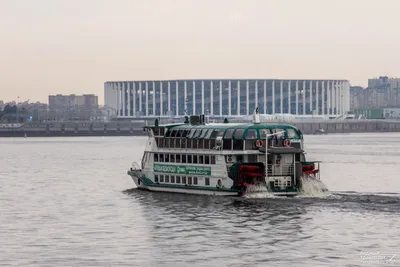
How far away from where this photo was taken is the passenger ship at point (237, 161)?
67.1m

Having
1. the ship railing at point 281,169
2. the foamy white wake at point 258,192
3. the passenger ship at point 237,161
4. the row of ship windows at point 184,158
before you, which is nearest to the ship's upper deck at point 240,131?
the passenger ship at point 237,161

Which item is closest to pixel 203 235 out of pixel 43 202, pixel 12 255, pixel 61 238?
pixel 61 238

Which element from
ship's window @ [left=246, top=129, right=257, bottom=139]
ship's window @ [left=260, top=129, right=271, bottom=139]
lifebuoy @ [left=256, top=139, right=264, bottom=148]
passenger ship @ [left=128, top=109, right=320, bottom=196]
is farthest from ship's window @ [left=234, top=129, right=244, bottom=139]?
ship's window @ [left=260, top=129, right=271, bottom=139]

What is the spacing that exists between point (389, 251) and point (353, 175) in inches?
1972

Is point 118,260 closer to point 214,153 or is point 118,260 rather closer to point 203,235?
point 203,235

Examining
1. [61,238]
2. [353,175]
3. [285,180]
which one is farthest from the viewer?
[353,175]

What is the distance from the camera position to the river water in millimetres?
46719

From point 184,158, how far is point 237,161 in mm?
5295

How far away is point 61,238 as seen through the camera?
5262 cm

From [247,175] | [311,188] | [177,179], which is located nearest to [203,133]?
[177,179]

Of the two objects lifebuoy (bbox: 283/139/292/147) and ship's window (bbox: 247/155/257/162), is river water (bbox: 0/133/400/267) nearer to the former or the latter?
ship's window (bbox: 247/155/257/162)

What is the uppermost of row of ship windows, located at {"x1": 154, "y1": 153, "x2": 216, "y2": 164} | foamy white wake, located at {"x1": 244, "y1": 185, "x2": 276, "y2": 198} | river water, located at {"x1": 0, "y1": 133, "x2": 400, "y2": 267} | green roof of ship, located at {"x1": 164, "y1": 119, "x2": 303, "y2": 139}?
green roof of ship, located at {"x1": 164, "y1": 119, "x2": 303, "y2": 139}

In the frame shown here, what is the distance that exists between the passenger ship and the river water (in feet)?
3.31

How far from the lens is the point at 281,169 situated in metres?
68.0
